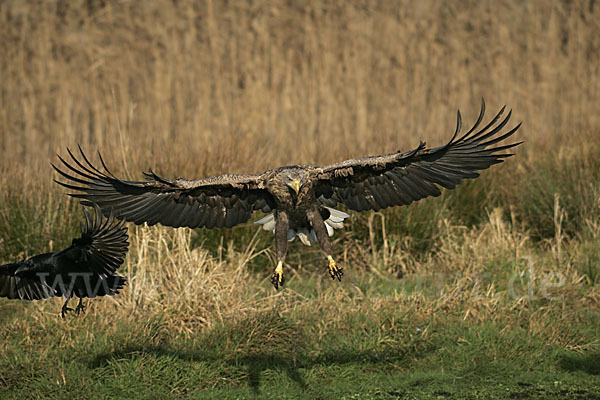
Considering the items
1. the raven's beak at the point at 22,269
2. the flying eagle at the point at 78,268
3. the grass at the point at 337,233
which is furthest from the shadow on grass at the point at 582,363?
the raven's beak at the point at 22,269

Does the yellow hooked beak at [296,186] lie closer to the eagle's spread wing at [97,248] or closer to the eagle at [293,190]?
the eagle at [293,190]

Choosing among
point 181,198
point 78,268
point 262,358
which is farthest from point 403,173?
point 78,268

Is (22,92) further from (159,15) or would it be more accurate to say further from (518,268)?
(518,268)

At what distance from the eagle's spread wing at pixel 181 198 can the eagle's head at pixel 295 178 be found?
0.78 ft

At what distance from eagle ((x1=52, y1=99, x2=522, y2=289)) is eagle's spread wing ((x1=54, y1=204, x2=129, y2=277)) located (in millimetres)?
355

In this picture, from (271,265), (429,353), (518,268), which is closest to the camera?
(429,353)

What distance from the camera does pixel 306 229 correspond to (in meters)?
5.41

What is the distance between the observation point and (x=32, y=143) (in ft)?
30.7

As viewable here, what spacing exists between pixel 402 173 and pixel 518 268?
233 cm

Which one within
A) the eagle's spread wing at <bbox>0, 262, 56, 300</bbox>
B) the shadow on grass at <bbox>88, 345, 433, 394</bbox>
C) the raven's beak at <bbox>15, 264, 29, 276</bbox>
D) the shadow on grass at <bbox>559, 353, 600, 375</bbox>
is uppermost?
the raven's beak at <bbox>15, 264, 29, 276</bbox>

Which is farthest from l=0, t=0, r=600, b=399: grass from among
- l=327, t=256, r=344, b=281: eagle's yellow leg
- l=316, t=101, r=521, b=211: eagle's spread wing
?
l=316, t=101, r=521, b=211: eagle's spread wing

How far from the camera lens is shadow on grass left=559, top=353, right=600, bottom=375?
5477 mm

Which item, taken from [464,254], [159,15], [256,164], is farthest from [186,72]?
[464,254]

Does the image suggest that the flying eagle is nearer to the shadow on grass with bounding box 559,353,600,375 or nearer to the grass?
the grass
